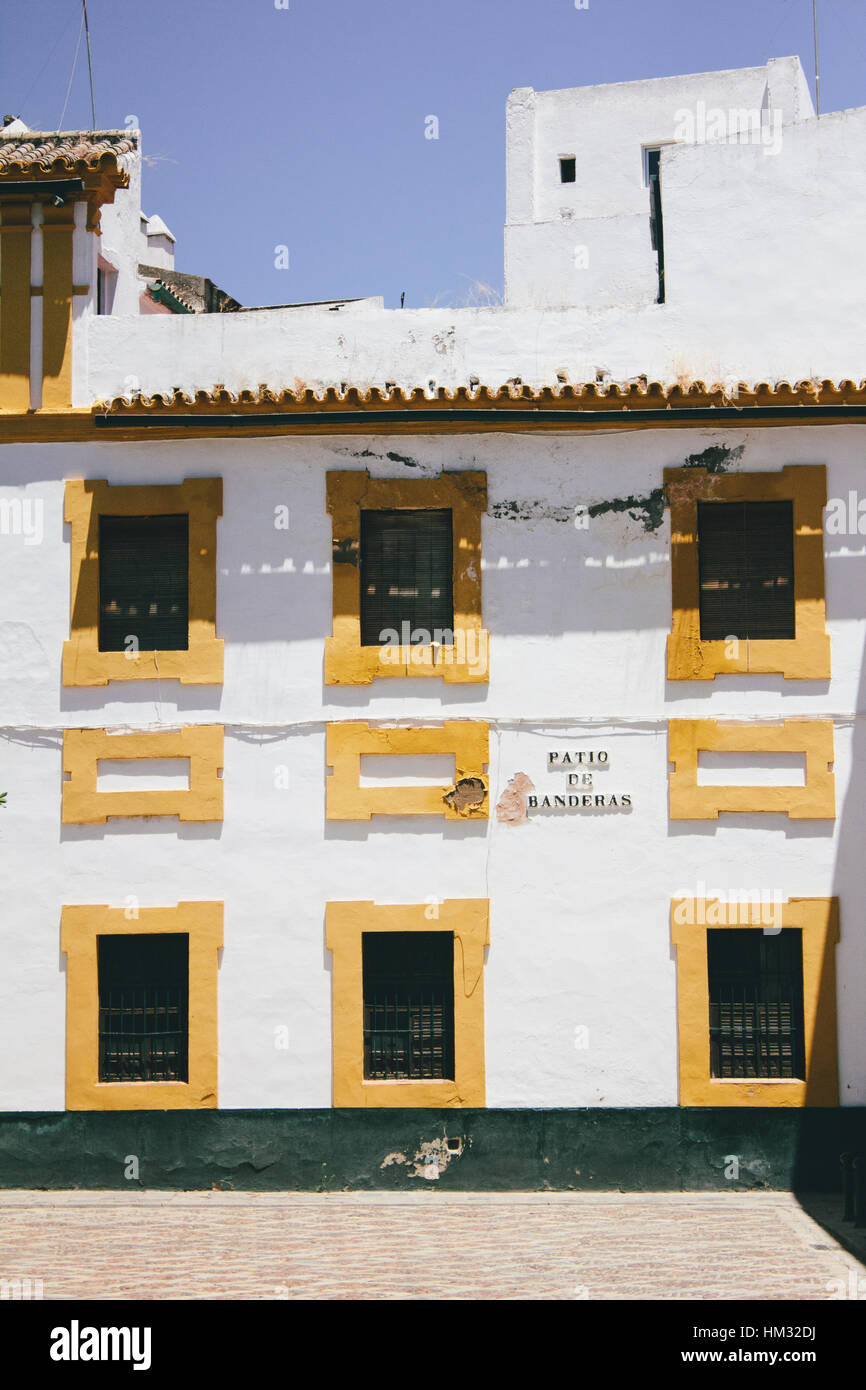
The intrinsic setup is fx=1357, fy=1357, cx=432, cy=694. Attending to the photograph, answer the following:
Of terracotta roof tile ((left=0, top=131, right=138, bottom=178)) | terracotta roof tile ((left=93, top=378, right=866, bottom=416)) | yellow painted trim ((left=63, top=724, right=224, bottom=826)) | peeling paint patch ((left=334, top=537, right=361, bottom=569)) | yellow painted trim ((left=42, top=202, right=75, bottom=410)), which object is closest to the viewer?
A: terracotta roof tile ((left=93, top=378, right=866, bottom=416))

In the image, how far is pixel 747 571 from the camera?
1139cm

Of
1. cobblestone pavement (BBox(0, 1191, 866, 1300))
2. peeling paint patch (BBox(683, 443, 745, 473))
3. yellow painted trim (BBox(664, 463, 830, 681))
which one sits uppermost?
peeling paint patch (BBox(683, 443, 745, 473))

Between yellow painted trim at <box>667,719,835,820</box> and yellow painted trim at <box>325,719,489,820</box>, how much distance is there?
162cm

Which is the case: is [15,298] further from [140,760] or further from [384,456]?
[140,760]

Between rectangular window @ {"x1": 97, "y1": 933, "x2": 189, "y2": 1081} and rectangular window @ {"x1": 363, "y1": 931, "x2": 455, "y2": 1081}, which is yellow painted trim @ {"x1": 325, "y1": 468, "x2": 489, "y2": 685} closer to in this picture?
rectangular window @ {"x1": 363, "y1": 931, "x2": 455, "y2": 1081}

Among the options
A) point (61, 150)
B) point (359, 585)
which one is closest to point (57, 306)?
point (61, 150)

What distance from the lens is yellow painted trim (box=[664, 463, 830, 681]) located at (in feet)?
36.8

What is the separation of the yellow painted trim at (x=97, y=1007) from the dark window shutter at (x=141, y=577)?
228 cm

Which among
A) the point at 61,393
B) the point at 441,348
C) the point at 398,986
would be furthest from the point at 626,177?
the point at 398,986

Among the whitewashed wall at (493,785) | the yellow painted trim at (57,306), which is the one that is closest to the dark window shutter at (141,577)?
the whitewashed wall at (493,785)

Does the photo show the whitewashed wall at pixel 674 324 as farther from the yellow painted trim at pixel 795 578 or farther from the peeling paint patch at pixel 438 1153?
the peeling paint patch at pixel 438 1153

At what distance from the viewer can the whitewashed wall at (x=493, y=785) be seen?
36.5ft

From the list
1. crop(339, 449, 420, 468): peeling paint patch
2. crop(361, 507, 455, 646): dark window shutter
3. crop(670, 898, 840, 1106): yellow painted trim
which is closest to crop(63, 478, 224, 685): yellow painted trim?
crop(339, 449, 420, 468): peeling paint patch

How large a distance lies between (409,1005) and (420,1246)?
6.86ft
